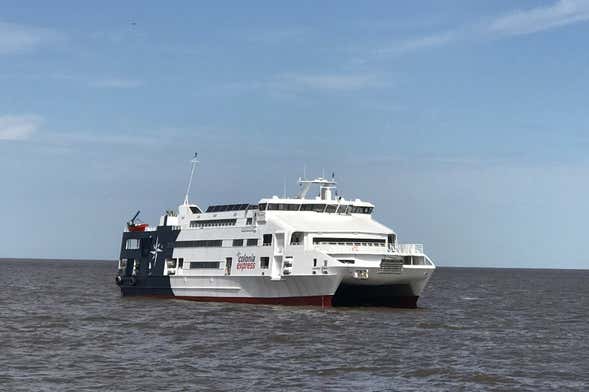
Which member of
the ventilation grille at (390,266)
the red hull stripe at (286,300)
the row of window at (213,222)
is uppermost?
the row of window at (213,222)

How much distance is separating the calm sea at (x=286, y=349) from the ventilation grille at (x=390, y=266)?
8.24ft

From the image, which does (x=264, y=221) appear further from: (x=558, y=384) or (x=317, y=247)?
(x=558, y=384)

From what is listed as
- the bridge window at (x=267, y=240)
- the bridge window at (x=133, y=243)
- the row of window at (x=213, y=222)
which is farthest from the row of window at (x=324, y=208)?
the bridge window at (x=133, y=243)

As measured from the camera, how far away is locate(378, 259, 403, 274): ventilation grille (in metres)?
53.2

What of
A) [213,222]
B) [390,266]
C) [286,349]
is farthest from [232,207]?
[286,349]

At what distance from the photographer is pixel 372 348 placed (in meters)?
39.1

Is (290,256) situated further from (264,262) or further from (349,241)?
(349,241)

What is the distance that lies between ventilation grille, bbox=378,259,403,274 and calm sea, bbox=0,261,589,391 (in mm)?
2513

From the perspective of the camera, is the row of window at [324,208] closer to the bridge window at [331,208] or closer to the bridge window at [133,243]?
the bridge window at [331,208]

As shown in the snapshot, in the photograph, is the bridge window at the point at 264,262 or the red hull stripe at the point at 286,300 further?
the bridge window at the point at 264,262

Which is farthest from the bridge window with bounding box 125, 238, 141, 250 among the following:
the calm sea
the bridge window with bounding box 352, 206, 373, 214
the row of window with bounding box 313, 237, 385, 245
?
the row of window with bounding box 313, 237, 385, 245

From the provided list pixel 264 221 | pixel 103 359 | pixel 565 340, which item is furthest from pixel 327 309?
pixel 103 359

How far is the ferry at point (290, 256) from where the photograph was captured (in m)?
53.8

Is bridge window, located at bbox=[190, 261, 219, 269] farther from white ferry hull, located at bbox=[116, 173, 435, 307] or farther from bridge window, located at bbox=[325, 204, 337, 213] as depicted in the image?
bridge window, located at bbox=[325, 204, 337, 213]
